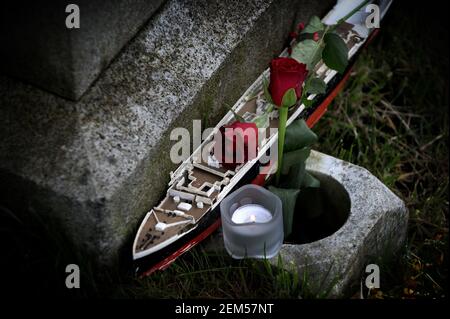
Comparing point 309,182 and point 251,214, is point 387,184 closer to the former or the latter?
point 309,182

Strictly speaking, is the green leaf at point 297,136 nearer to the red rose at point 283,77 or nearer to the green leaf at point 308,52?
the red rose at point 283,77

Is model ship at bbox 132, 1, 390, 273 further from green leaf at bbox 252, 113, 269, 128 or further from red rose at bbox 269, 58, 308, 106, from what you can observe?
red rose at bbox 269, 58, 308, 106

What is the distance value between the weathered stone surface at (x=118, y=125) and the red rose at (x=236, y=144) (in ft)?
0.37

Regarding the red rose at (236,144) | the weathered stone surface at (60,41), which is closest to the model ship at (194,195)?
the red rose at (236,144)

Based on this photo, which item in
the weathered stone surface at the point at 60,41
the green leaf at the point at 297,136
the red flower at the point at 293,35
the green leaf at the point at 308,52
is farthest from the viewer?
the red flower at the point at 293,35

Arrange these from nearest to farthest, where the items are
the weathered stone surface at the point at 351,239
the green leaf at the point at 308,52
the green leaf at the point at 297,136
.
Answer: the weathered stone surface at the point at 351,239, the green leaf at the point at 297,136, the green leaf at the point at 308,52

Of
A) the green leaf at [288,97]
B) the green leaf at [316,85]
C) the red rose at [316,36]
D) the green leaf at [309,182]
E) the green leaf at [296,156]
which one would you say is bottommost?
the green leaf at [309,182]

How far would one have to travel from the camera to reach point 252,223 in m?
1.73

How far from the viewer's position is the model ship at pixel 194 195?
1743 mm

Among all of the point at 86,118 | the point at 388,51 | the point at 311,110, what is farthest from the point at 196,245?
the point at 388,51

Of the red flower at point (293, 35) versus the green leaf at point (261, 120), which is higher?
the red flower at point (293, 35)

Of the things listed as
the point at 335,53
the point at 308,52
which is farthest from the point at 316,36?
the point at 335,53

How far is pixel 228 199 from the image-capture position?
179 centimetres
